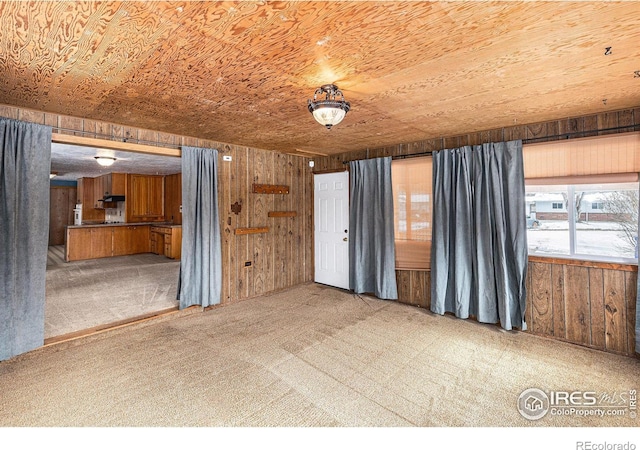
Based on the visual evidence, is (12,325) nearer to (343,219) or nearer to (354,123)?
(354,123)

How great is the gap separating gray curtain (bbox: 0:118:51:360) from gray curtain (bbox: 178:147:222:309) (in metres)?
1.35

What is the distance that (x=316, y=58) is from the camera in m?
1.92

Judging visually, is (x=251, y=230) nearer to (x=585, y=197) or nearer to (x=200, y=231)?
(x=200, y=231)

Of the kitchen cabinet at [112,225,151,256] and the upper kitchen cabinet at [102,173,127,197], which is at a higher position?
the upper kitchen cabinet at [102,173,127,197]

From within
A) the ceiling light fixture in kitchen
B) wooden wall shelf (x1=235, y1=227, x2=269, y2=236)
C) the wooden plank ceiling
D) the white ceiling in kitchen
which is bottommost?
wooden wall shelf (x1=235, y1=227, x2=269, y2=236)

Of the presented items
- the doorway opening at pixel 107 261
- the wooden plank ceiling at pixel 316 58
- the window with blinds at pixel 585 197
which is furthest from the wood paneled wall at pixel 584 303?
the doorway opening at pixel 107 261

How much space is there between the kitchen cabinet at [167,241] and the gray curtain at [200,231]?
13.6 feet

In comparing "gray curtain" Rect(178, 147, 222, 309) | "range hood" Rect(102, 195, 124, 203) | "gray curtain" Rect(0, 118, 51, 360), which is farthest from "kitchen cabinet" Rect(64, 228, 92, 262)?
"gray curtain" Rect(0, 118, 51, 360)

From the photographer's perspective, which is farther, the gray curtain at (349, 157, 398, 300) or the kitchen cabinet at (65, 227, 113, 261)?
the kitchen cabinet at (65, 227, 113, 261)

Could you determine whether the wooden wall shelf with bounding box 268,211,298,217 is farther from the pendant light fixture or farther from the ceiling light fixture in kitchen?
the ceiling light fixture in kitchen

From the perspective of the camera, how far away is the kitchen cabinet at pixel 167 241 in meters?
8.13

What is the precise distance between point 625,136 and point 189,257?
4.97 m

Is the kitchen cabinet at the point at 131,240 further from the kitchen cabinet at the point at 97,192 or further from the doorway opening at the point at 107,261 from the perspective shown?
the kitchen cabinet at the point at 97,192

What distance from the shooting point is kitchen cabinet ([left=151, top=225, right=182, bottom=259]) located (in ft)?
26.7
